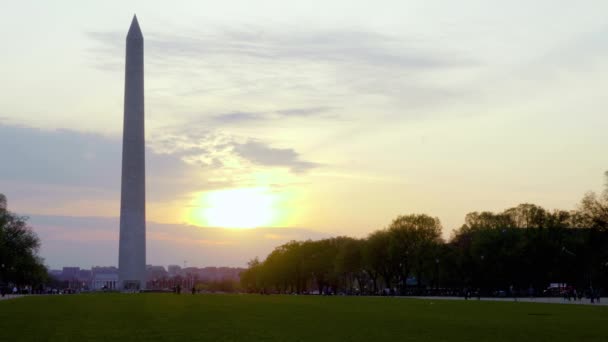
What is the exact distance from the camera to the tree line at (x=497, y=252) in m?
89.2

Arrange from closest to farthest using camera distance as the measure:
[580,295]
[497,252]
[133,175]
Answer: [580,295] < [133,175] < [497,252]

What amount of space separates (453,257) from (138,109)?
1676 inches

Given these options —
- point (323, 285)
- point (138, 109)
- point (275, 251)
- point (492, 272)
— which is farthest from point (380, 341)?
point (275, 251)

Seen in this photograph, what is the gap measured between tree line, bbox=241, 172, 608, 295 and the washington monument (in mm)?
33457

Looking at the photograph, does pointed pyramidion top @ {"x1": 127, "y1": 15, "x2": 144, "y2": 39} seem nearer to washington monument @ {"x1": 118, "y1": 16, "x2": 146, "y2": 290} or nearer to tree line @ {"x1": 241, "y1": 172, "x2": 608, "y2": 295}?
washington monument @ {"x1": 118, "y1": 16, "x2": 146, "y2": 290}

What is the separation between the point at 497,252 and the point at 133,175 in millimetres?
42622

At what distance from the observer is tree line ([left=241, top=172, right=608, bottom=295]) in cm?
8919

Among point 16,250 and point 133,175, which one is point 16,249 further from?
point 133,175

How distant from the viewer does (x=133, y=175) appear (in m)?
90.2

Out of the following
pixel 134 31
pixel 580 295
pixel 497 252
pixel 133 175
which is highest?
pixel 134 31

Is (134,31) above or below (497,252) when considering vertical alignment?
above

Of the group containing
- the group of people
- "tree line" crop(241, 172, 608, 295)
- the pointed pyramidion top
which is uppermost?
the pointed pyramidion top

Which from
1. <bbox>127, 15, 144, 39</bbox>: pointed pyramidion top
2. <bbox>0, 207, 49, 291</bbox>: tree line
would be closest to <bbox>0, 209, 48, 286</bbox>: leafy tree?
<bbox>0, 207, 49, 291</bbox>: tree line

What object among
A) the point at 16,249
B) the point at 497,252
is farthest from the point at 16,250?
the point at 497,252
